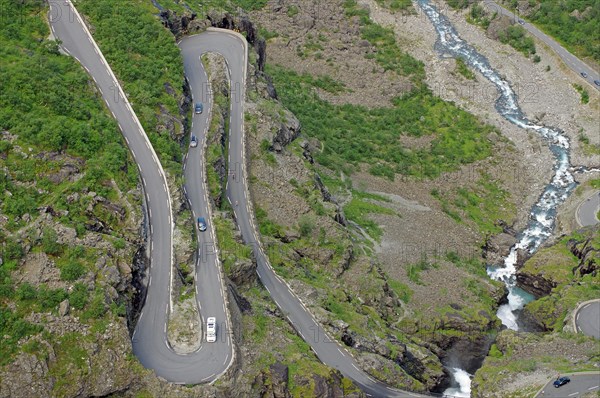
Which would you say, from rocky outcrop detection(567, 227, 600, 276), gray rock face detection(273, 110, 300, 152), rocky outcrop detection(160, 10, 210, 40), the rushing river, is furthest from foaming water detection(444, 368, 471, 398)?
rocky outcrop detection(160, 10, 210, 40)

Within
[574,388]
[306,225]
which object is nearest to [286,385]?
[306,225]

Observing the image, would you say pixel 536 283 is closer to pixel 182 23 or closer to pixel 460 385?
pixel 460 385

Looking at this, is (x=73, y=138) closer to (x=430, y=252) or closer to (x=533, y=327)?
(x=430, y=252)

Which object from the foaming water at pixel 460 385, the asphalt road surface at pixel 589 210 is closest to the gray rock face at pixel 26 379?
the foaming water at pixel 460 385

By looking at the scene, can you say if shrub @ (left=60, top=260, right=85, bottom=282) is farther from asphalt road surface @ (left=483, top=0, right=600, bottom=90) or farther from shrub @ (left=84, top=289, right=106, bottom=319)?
asphalt road surface @ (left=483, top=0, right=600, bottom=90)

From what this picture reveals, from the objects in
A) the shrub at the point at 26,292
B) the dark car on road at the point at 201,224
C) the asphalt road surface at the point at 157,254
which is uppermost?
the shrub at the point at 26,292

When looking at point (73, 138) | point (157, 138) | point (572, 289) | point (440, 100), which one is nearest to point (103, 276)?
point (73, 138)

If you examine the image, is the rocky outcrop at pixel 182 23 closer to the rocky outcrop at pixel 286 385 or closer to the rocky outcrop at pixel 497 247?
the rocky outcrop at pixel 497 247
